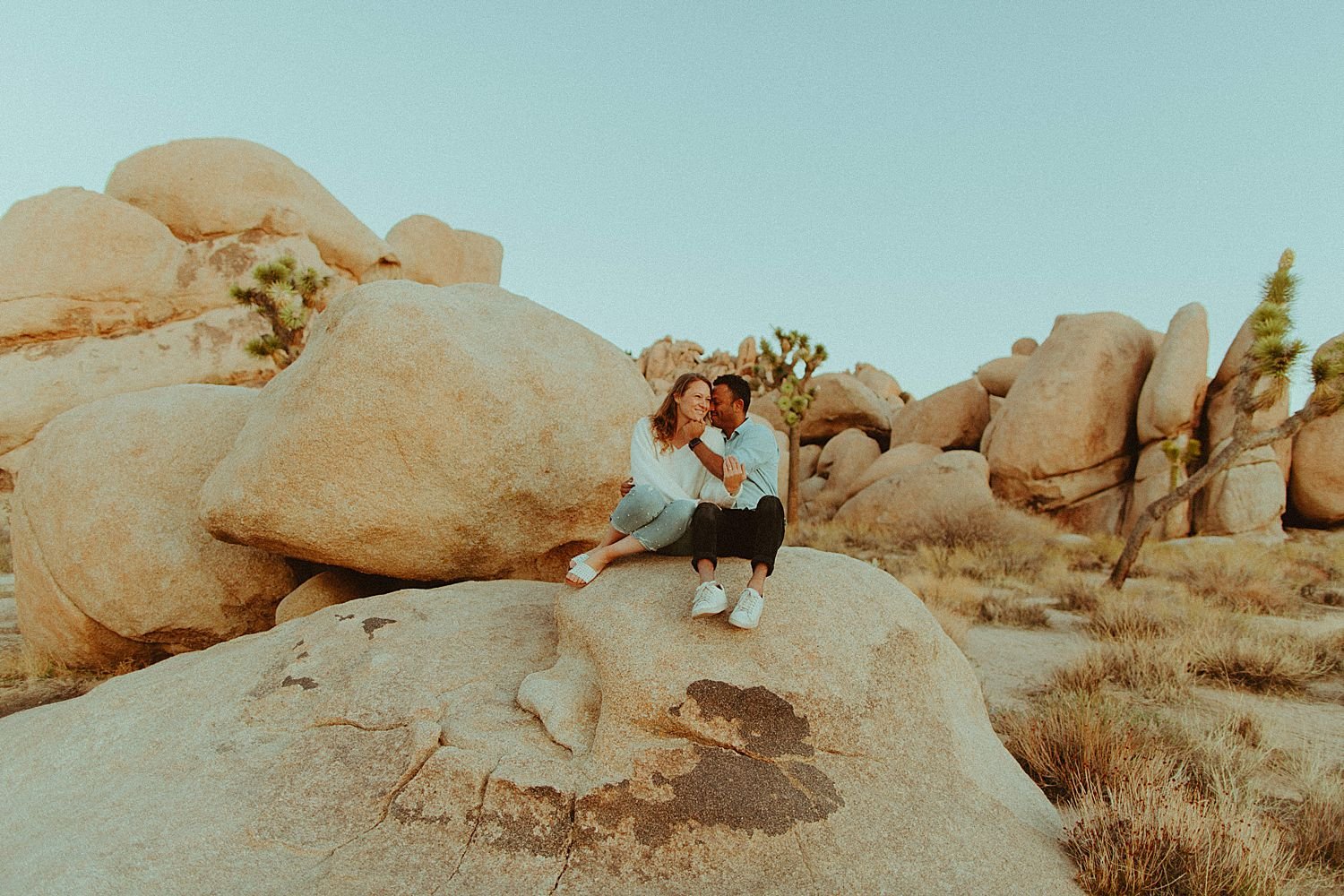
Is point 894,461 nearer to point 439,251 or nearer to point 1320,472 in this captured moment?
point 1320,472

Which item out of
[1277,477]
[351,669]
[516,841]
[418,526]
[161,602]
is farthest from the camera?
[1277,477]

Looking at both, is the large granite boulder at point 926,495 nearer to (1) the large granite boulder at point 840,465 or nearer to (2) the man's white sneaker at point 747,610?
(1) the large granite boulder at point 840,465

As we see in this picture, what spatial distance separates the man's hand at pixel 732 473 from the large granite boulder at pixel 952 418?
18.6 meters

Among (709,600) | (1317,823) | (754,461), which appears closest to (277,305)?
(754,461)

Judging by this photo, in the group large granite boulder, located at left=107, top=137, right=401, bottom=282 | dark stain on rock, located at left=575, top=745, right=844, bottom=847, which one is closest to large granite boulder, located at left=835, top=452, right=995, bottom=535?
dark stain on rock, located at left=575, top=745, right=844, bottom=847

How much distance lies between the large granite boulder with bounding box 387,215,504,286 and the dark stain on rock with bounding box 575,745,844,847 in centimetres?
2539

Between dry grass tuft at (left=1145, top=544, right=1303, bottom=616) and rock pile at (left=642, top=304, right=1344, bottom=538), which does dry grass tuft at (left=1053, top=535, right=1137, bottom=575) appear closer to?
dry grass tuft at (left=1145, top=544, right=1303, bottom=616)

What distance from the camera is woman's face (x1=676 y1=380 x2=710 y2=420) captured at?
4320 mm

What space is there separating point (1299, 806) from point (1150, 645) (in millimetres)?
3073

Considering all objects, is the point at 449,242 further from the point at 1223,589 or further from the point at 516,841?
the point at 516,841

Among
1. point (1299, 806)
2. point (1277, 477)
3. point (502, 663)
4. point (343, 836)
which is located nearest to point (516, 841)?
point (343, 836)

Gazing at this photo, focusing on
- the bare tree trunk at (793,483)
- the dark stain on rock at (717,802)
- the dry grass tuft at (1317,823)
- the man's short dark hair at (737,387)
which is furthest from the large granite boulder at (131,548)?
the bare tree trunk at (793,483)

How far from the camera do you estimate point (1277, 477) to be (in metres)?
14.7

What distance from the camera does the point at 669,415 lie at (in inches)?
175
